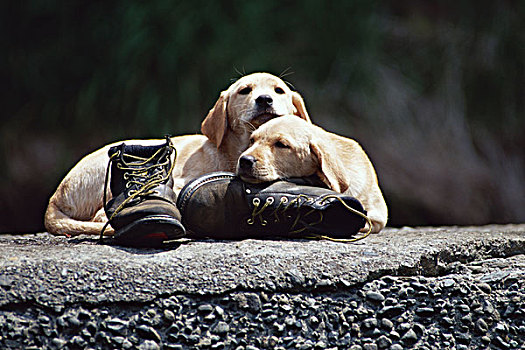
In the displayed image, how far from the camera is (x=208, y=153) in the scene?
3.48 metres

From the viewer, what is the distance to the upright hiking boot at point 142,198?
7.59 feet

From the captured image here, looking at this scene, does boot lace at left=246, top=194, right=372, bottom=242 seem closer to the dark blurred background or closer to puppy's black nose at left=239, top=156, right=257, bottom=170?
puppy's black nose at left=239, top=156, right=257, bottom=170

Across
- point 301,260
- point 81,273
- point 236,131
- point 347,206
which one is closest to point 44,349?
point 81,273

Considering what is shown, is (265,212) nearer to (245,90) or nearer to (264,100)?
(264,100)

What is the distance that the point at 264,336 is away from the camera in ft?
6.95

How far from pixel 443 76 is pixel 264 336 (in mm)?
5100

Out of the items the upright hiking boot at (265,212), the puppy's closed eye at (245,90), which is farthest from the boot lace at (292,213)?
the puppy's closed eye at (245,90)

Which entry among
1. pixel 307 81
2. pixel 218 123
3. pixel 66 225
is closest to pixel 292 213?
pixel 218 123

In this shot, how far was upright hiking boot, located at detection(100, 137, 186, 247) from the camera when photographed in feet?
7.59

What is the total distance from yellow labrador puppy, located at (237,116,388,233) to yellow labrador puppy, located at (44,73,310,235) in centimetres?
37

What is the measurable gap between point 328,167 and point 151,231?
38.3 inches

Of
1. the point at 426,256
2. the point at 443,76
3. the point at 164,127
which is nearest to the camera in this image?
the point at 426,256

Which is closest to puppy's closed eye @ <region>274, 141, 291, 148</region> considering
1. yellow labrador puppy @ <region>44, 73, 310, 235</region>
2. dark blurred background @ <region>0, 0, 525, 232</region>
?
yellow labrador puppy @ <region>44, 73, 310, 235</region>

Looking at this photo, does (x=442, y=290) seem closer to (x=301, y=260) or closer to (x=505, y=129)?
(x=301, y=260)
